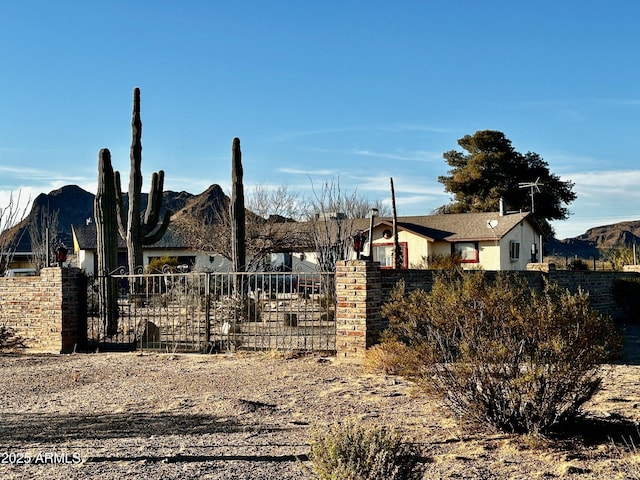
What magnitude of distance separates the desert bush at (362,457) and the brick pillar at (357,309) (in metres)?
6.33

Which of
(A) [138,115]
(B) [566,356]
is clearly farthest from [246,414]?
(A) [138,115]

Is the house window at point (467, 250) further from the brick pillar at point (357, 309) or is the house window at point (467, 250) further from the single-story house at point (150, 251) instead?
the brick pillar at point (357, 309)

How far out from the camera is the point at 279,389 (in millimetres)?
9133

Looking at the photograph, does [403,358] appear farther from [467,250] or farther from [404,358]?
[467,250]

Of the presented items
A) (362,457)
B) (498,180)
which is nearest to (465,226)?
(498,180)

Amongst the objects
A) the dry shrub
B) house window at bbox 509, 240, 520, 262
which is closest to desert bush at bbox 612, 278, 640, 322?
the dry shrub

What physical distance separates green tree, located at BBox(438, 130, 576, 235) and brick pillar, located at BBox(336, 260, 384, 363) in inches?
1609

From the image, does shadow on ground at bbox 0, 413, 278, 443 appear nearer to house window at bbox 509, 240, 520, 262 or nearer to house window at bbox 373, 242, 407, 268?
house window at bbox 373, 242, 407, 268

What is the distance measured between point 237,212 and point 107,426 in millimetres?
12065

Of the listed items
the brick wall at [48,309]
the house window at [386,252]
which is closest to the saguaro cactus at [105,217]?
the brick wall at [48,309]

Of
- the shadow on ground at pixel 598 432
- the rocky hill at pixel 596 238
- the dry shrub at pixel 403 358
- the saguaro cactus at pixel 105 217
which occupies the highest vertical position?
the rocky hill at pixel 596 238

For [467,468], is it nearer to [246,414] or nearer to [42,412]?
[246,414]

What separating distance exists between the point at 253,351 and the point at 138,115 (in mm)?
10223

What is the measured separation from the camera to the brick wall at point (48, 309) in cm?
1359
